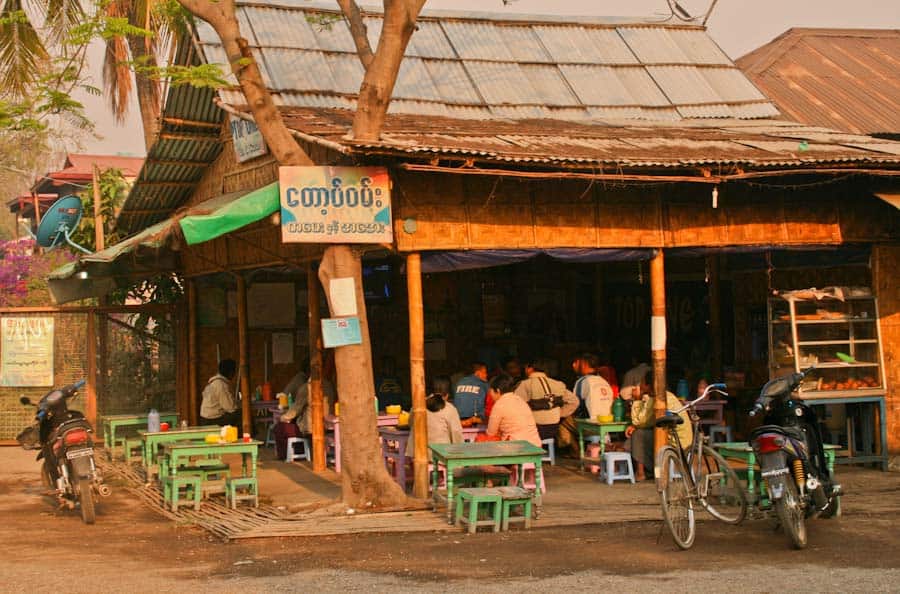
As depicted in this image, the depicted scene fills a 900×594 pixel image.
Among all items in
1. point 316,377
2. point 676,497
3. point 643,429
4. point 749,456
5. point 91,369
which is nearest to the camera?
point 676,497

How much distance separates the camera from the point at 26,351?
18.2 metres

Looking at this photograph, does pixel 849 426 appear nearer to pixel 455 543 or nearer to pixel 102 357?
pixel 455 543

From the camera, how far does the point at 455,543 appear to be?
369 inches

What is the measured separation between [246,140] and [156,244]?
1789mm

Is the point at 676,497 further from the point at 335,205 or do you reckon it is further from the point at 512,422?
the point at 335,205

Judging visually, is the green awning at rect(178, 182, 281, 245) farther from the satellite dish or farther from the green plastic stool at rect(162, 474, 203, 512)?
the satellite dish

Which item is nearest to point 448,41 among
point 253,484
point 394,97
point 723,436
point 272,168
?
point 394,97

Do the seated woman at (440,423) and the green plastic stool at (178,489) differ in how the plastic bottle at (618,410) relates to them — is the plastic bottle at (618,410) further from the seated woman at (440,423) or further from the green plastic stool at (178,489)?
the green plastic stool at (178,489)

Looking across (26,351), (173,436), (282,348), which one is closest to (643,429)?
(173,436)

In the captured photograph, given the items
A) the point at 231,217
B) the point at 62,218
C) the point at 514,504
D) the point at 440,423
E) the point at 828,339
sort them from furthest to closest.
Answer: the point at 62,218 → the point at 828,339 → the point at 440,423 → the point at 231,217 → the point at 514,504

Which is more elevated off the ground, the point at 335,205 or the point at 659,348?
the point at 335,205

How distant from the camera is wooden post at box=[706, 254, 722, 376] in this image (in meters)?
16.8

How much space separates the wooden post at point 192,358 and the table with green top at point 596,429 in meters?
6.94

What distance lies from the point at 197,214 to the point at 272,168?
262 centimetres
